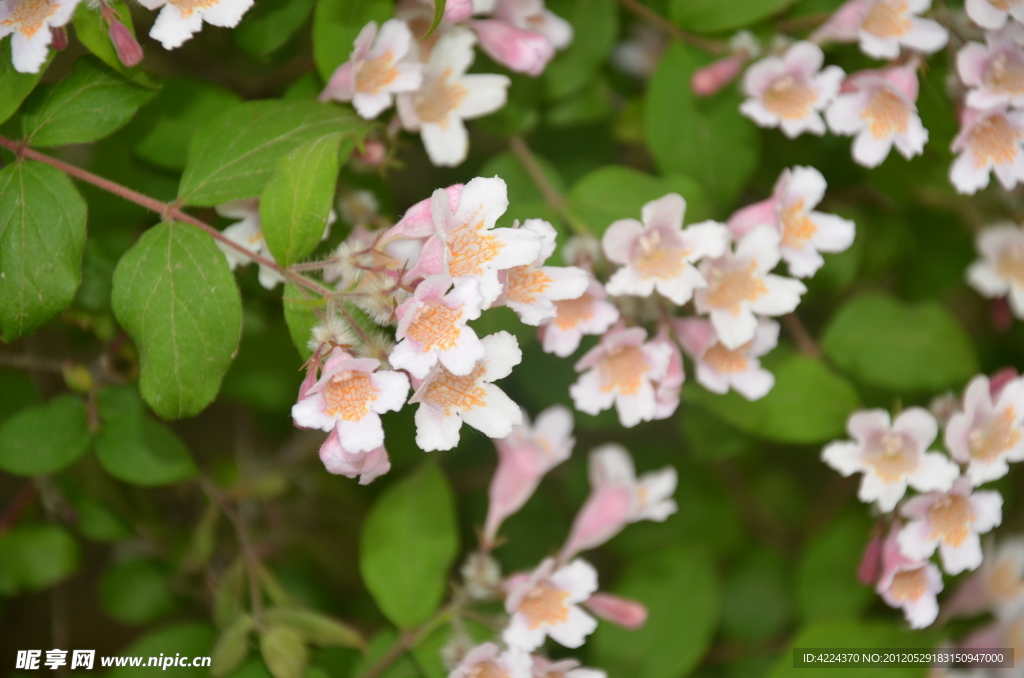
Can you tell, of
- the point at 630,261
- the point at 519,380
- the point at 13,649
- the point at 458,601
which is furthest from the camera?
the point at 13,649

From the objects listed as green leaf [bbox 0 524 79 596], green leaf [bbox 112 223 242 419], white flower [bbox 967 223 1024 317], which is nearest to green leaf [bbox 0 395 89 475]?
green leaf [bbox 0 524 79 596]

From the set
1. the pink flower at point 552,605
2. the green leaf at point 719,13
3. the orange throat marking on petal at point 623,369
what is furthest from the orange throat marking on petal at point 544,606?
the green leaf at point 719,13

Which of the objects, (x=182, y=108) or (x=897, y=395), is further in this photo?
(x=897, y=395)

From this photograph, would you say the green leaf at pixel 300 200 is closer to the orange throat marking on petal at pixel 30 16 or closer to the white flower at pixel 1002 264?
the orange throat marking on petal at pixel 30 16

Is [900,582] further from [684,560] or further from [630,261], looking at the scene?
[630,261]

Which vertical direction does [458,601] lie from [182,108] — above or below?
below

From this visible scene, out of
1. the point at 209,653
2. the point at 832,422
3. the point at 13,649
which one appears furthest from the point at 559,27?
the point at 13,649

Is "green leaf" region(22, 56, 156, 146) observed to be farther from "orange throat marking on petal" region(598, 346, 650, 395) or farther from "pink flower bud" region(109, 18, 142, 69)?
"orange throat marking on petal" region(598, 346, 650, 395)
